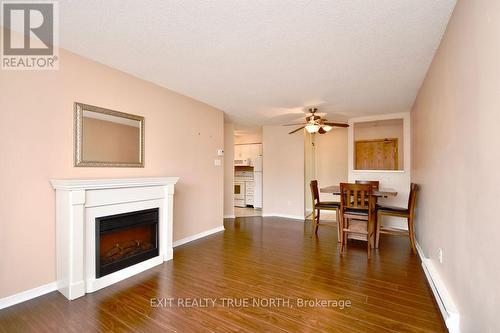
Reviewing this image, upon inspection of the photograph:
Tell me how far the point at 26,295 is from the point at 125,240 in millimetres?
912

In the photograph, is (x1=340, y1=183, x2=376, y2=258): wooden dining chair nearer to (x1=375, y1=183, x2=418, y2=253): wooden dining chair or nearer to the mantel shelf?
(x1=375, y1=183, x2=418, y2=253): wooden dining chair

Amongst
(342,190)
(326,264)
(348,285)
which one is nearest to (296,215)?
(342,190)

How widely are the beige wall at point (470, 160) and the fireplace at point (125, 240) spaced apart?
9.82 ft

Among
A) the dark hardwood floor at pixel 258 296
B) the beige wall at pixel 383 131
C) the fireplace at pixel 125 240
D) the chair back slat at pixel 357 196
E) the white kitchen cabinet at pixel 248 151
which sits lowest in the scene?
the dark hardwood floor at pixel 258 296

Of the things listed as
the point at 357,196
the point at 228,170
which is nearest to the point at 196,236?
the point at 228,170

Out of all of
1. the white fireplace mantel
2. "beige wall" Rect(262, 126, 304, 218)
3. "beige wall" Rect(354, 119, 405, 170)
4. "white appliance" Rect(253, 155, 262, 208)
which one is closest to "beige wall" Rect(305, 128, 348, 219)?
"beige wall" Rect(262, 126, 304, 218)

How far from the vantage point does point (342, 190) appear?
3.53m

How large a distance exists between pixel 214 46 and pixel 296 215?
15.2ft

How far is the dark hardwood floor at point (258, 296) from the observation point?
5.95 feet

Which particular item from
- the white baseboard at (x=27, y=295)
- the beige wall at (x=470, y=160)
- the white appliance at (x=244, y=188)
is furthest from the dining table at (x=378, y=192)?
the white baseboard at (x=27, y=295)

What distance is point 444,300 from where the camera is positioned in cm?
187

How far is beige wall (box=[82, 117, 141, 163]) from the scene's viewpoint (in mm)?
2613

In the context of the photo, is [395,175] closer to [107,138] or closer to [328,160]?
[328,160]

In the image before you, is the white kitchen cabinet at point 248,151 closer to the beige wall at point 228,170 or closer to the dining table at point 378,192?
the beige wall at point 228,170
